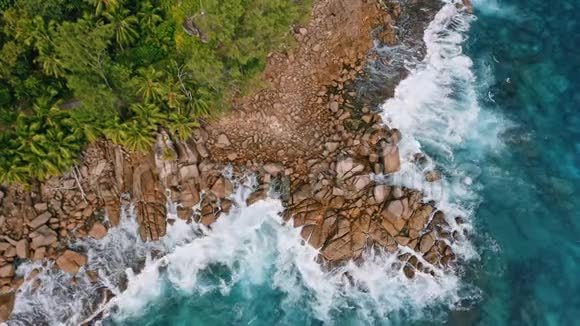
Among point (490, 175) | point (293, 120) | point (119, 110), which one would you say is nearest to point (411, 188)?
point (490, 175)

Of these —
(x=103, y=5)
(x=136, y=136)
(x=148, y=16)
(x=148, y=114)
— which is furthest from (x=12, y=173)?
(x=148, y=16)

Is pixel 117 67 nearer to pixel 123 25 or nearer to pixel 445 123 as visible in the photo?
pixel 123 25

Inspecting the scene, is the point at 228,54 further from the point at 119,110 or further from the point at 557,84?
the point at 557,84

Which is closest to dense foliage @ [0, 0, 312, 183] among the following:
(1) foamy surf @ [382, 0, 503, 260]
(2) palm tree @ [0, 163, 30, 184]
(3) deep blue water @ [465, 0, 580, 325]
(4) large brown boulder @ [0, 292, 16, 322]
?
(2) palm tree @ [0, 163, 30, 184]

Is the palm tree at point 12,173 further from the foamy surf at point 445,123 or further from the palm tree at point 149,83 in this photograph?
the foamy surf at point 445,123

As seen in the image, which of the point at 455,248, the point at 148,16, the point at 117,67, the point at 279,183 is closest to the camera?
the point at 117,67

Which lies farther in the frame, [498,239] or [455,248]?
[498,239]
